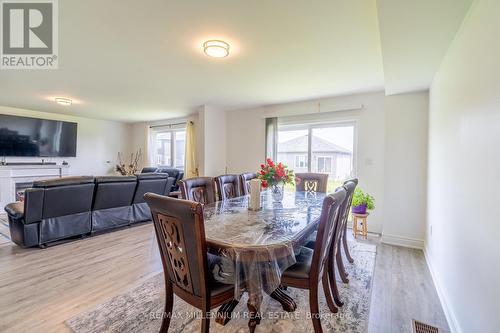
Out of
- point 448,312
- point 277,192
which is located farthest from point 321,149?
point 448,312

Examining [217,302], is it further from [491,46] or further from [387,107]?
[387,107]

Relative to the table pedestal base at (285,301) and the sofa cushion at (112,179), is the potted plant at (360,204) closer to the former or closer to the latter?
the table pedestal base at (285,301)

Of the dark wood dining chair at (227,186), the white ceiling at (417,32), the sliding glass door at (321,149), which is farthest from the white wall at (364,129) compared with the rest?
the dark wood dining chair at (227,186)

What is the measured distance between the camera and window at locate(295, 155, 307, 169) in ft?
15.8

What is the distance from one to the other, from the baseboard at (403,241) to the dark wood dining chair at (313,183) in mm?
1179

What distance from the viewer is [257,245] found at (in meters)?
1.27

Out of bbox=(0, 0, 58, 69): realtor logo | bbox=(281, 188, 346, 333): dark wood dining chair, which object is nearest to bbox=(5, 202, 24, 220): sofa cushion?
bbox=(0, 0, 58, 69): realtor logo

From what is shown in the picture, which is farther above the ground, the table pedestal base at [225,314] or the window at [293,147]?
the window at [293,147]

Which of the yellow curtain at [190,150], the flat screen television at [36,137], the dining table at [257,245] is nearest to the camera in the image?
the dining table at [257,245]

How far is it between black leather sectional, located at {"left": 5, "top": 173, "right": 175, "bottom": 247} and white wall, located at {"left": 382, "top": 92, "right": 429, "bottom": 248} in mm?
3728

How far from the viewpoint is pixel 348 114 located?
421cm

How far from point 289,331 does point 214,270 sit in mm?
708

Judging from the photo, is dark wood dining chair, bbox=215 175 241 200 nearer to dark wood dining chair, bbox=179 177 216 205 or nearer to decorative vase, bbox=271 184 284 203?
dark wood dining chair, bbox=179 177 216 205

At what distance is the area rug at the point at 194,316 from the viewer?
1681 mm
